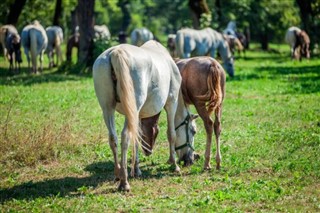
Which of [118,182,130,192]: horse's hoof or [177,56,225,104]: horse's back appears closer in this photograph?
[118,182,130,192]: horse's hoof

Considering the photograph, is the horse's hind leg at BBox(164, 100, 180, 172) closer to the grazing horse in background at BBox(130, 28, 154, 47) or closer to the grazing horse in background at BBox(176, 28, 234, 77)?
the grazing horse in background at BBox(176, 28, 234, 77)

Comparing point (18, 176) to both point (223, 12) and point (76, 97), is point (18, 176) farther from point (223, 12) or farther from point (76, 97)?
point (223, 12)

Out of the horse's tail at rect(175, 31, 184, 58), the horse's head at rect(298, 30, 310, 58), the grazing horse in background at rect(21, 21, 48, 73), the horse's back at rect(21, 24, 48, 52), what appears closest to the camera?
the grazing horse in background at rect(21, 21, 48, 73)

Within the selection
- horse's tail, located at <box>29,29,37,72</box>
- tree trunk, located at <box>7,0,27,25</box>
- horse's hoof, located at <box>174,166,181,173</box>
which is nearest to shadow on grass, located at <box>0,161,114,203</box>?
horse's hoof, located at <box>174,166,181,173</box>

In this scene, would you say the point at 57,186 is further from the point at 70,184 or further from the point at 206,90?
the point at 206,90

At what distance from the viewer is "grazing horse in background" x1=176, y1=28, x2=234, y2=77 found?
23328mm

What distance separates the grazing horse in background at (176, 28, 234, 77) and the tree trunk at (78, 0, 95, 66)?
3454mm

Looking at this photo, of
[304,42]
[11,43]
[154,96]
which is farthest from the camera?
[304,42]

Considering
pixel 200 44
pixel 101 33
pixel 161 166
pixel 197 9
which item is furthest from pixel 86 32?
pixel 161 166

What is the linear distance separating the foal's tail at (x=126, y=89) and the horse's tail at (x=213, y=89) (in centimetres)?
183

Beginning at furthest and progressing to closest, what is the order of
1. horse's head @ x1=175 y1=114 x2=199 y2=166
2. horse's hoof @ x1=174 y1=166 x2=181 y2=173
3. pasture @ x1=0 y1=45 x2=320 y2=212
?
horse's head @ x1=175 y1=114 x2=199 y2=166 → horse's hoof @ x1=174 y1=166 x2=181 y2=173 → pasture @ x1=0 y1=45 x2=320 y2=212

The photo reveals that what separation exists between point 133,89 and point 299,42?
79.9ft

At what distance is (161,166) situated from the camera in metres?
9.41

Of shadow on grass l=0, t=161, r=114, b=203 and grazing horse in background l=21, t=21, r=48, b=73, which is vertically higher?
grazing horse in background l=21, t=21, r=48, b=73
